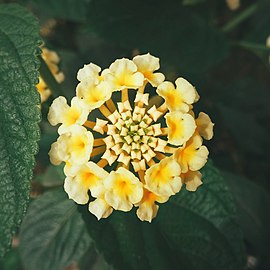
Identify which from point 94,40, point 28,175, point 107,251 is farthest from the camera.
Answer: point 94,40

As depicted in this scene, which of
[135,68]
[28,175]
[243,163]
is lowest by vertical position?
[243,163]

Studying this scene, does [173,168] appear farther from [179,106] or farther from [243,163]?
[243,163]

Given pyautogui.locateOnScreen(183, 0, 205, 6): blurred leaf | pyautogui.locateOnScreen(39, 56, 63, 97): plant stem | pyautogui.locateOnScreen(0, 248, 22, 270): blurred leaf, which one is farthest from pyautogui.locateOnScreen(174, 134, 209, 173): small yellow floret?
pyautogui.locateOnScreen(0, 248, 22, 270): blurred leaf

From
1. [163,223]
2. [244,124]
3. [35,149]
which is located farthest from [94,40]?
[35,149]

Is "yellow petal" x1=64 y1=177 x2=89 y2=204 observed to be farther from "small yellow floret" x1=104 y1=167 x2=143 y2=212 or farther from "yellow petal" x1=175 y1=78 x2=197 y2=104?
"yellow petal" x1=175 y1=78 x2=197 y2=104

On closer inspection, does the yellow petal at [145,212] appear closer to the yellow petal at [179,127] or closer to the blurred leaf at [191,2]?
the yellow petal at [179,127]

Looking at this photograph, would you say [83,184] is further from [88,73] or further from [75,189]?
[88,73]

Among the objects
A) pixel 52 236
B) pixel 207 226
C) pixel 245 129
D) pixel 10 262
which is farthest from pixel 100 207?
pixel 245 129

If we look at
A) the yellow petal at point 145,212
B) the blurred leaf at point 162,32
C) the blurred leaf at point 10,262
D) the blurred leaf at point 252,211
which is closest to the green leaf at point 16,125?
the yellow petal at point 145,212
